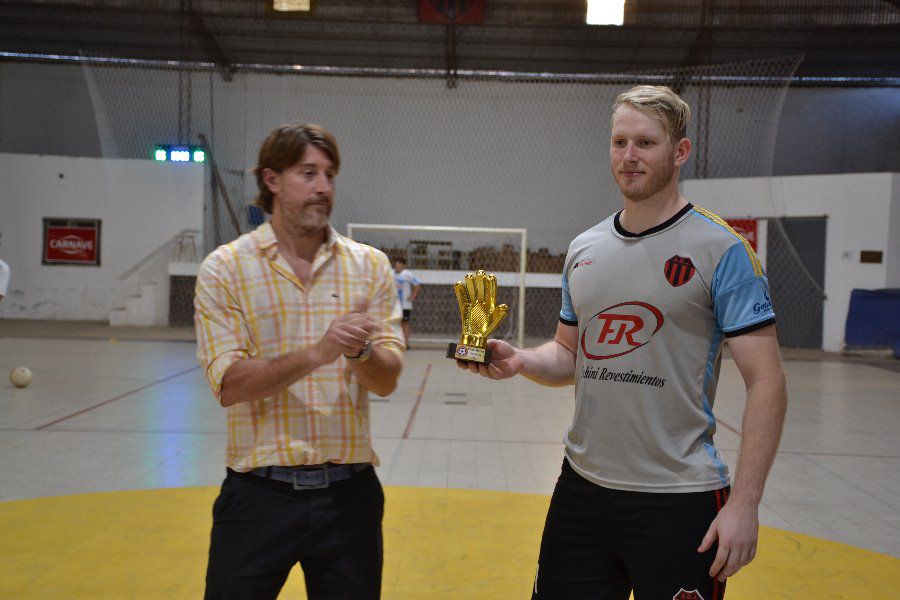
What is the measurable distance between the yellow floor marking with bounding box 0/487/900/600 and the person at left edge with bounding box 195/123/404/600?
162 cm

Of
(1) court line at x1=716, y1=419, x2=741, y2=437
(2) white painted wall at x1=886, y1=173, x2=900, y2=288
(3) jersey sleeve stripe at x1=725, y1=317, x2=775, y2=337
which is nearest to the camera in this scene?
(3) jersey sleeve stripe at x1=725, y1=317, x2=775, y2=337

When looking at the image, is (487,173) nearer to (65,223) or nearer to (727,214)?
(727,214)

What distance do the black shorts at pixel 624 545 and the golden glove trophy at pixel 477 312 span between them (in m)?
0.47

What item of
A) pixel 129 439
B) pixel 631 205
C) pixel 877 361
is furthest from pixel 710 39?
pixel 631 205

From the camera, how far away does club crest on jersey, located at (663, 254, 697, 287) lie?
2.04m

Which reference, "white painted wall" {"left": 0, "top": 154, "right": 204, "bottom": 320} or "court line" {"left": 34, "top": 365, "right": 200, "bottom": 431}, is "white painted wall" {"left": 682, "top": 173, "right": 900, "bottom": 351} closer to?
"court line" {"left": 34, "top": 365, "right": 200, "bottom": 431}

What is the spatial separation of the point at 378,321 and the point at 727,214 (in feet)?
62.9

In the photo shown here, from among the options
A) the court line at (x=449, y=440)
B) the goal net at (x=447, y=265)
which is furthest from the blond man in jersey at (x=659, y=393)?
the goal net at (x=447, y=265)

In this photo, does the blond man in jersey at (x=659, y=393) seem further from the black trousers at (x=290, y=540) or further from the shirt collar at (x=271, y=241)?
the shirt collar at (x=271, y=241)

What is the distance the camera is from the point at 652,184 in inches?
83.5

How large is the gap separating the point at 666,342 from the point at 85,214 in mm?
24373

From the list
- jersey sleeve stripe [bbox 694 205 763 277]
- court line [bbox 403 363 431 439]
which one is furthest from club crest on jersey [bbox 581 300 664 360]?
court line [bbox 403 363 431 439]

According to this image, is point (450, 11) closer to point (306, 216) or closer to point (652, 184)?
point (306, 216)

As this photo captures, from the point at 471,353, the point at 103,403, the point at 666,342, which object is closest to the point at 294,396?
the point at 471,353
